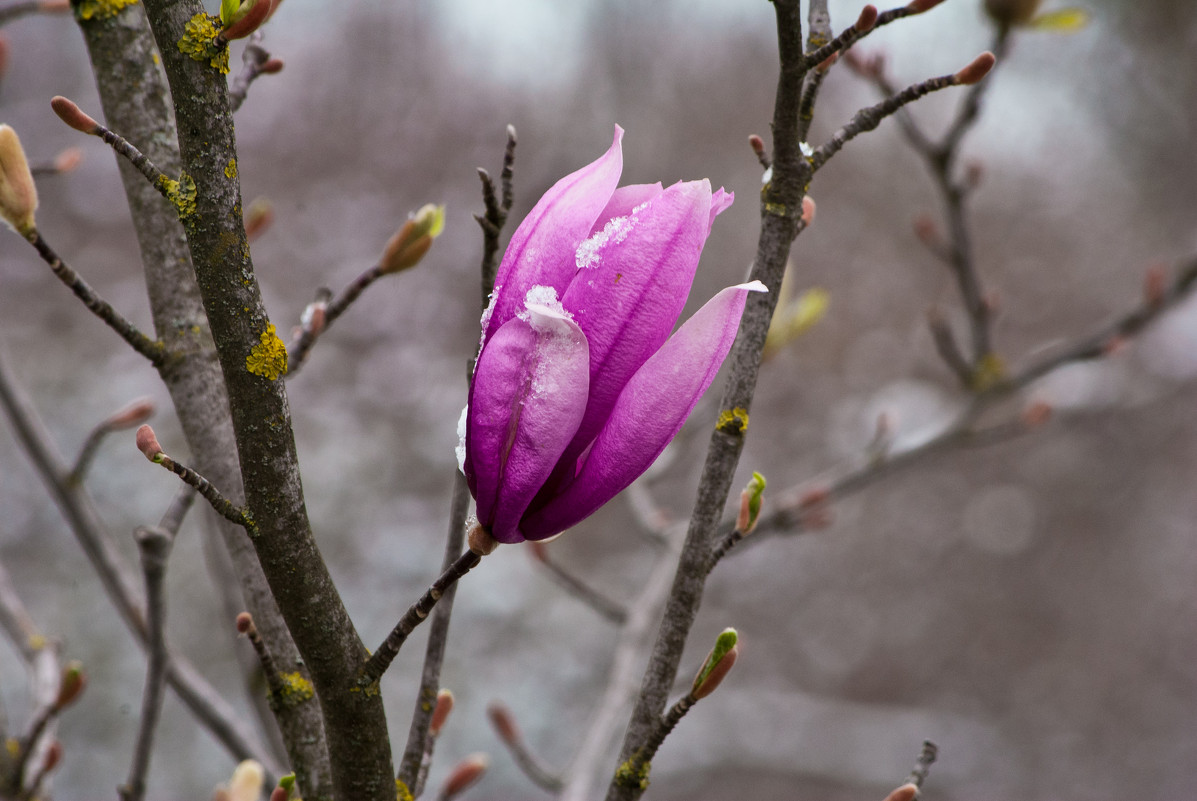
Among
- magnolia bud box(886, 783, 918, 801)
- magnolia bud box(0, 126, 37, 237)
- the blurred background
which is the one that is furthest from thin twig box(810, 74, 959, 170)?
the blurred background

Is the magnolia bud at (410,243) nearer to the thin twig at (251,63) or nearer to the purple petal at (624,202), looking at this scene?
the thin twig at (251,63)

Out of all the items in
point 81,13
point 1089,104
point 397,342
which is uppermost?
point 1089,104

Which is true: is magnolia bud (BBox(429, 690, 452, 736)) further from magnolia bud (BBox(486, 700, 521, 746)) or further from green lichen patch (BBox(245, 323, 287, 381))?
magnolia bud (BBox(486, 700, 521, 746))

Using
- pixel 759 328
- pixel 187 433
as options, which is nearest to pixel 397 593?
pixel 187 433

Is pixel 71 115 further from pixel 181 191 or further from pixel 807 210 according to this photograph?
pixel 807 210

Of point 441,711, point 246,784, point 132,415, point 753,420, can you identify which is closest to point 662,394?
point 441,711

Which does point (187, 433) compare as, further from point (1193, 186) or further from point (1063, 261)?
point (1193, 186)

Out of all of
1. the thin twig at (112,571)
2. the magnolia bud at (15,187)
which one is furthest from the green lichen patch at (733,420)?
the thin twig at (112,571)
